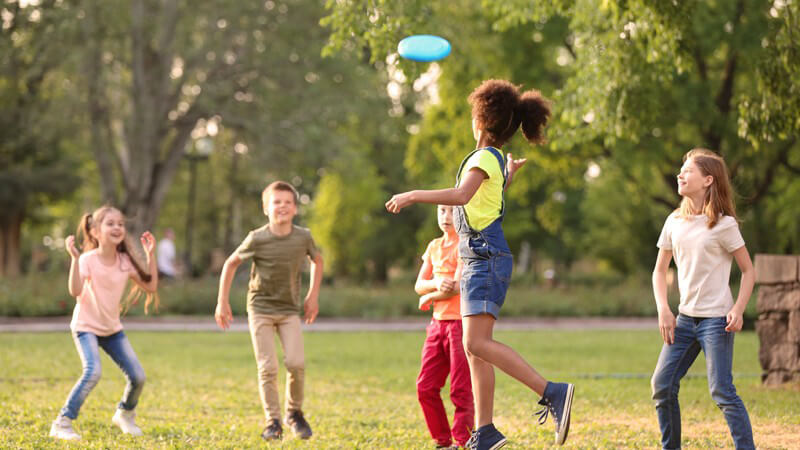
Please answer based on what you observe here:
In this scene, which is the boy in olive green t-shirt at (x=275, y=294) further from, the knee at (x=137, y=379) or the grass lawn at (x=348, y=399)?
the knee at (x=137, y=379)

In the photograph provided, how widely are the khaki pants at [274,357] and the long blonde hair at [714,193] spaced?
3.04m

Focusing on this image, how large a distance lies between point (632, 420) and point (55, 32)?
20.8m

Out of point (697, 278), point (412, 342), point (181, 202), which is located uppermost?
point (181, 202)

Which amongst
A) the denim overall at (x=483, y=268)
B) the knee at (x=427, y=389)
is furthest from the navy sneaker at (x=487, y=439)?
the knee at (x=427, y=389)

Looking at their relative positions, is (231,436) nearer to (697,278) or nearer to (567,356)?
(697,278)

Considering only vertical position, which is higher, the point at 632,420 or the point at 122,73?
the point at 122,73

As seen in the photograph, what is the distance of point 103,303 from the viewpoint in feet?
24.1

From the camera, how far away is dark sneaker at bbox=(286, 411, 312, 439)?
714cm

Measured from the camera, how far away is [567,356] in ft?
50.6

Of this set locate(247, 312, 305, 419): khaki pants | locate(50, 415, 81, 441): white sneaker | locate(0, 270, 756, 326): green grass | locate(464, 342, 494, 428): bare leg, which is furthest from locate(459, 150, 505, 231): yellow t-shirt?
locate(0, 270, 756, 326): green grass

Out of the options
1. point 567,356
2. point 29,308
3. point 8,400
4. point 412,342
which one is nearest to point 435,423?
point 8,400

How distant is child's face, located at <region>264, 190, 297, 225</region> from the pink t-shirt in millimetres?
1348

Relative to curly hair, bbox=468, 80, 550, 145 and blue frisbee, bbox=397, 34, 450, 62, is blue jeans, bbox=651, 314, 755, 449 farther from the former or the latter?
blue frisbee, bbox=397, 34, 450, 62

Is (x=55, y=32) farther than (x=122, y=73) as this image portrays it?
No
